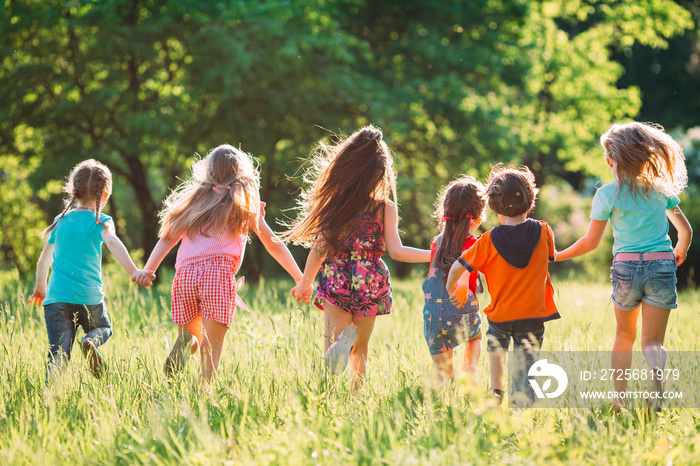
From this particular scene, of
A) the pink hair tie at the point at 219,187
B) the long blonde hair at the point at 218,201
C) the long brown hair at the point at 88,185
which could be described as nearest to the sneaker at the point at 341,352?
the long blonde hair at the point at 218,201

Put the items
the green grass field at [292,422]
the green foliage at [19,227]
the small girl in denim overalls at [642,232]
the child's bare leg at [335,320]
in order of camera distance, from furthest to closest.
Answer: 1. the green foliage at [19,227]
2. the child's bare leg at [335,320]
3. the small girl in denim overalls at [642,232]
4. the green grass field at [292,422]

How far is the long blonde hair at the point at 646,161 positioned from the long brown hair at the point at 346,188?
142cm

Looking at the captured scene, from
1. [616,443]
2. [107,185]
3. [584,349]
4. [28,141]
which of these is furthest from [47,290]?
[28,141]

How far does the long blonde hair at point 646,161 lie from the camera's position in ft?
12.2

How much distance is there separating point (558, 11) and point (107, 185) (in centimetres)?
1454

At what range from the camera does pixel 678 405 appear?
3508 mm

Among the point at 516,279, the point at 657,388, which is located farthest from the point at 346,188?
the point at 657,388

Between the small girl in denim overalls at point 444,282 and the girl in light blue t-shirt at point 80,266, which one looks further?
the girl in light blue t-shirt at point 80,266

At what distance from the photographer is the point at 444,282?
375 cm

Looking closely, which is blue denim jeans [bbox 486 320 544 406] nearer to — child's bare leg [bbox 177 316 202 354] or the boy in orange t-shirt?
the boy in orange t-shirt

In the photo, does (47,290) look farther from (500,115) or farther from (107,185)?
(500,115)

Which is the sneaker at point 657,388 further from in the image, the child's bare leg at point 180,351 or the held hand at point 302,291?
the child's bare leg at point 180,351

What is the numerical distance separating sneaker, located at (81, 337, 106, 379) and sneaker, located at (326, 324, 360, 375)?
1.47 m

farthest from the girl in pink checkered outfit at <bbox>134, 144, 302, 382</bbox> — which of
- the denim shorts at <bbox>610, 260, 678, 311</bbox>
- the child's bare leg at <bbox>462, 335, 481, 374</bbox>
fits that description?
the denim shorts at <bbox>610, 260, 678, 311</bbox>
